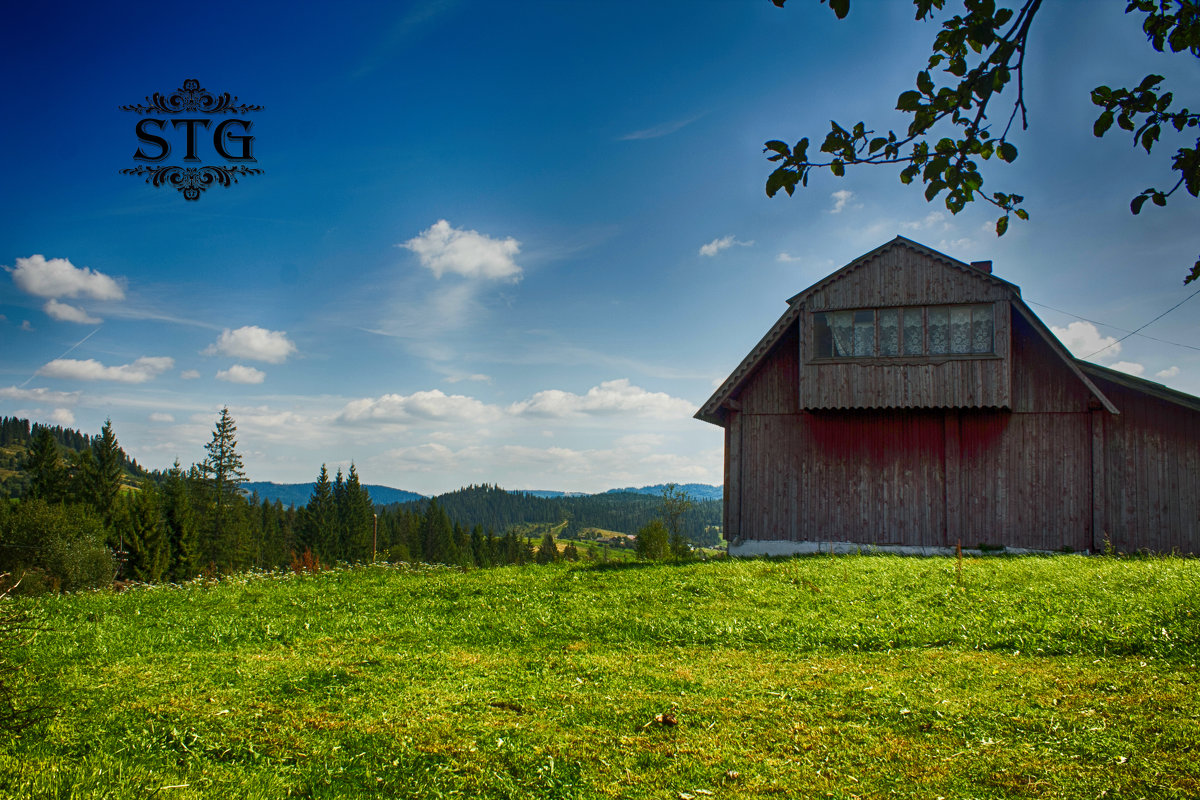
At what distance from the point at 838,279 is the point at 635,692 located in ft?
56.9

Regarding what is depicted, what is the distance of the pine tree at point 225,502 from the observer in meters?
81.6

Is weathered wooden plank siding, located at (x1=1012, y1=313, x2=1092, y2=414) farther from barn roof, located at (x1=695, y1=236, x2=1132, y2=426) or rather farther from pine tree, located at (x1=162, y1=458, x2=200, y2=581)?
pine tree, located at (x1=162, y1=458, x2=200, y2=581)

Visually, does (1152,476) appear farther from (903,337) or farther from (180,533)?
(180,533)

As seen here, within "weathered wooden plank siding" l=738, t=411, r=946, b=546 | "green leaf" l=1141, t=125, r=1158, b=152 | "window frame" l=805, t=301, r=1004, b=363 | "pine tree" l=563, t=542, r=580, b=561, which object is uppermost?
"window frame" l=805, t=301, r=1004, b=363

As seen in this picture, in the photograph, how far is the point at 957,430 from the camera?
70.1 ft

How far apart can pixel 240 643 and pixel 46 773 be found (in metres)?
5.93

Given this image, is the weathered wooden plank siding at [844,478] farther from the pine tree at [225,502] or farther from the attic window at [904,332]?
the pine tree at [225,502]

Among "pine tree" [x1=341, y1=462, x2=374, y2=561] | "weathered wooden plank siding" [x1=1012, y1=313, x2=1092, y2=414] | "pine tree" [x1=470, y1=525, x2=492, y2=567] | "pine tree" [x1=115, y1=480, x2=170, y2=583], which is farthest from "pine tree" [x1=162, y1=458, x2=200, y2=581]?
"weathered wooden plank siding" [x1=1012, y1=313, x2=1092, y2=414]

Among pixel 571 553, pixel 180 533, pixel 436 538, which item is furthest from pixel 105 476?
pixel 571 553

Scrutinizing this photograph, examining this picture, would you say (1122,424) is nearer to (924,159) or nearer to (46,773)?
(924,159)

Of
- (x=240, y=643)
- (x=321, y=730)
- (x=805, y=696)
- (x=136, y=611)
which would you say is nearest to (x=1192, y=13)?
(x=805, y=696)

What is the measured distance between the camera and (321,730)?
21.6ft

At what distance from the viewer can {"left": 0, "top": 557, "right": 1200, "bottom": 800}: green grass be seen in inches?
213

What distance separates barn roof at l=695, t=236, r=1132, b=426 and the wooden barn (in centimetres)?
4
